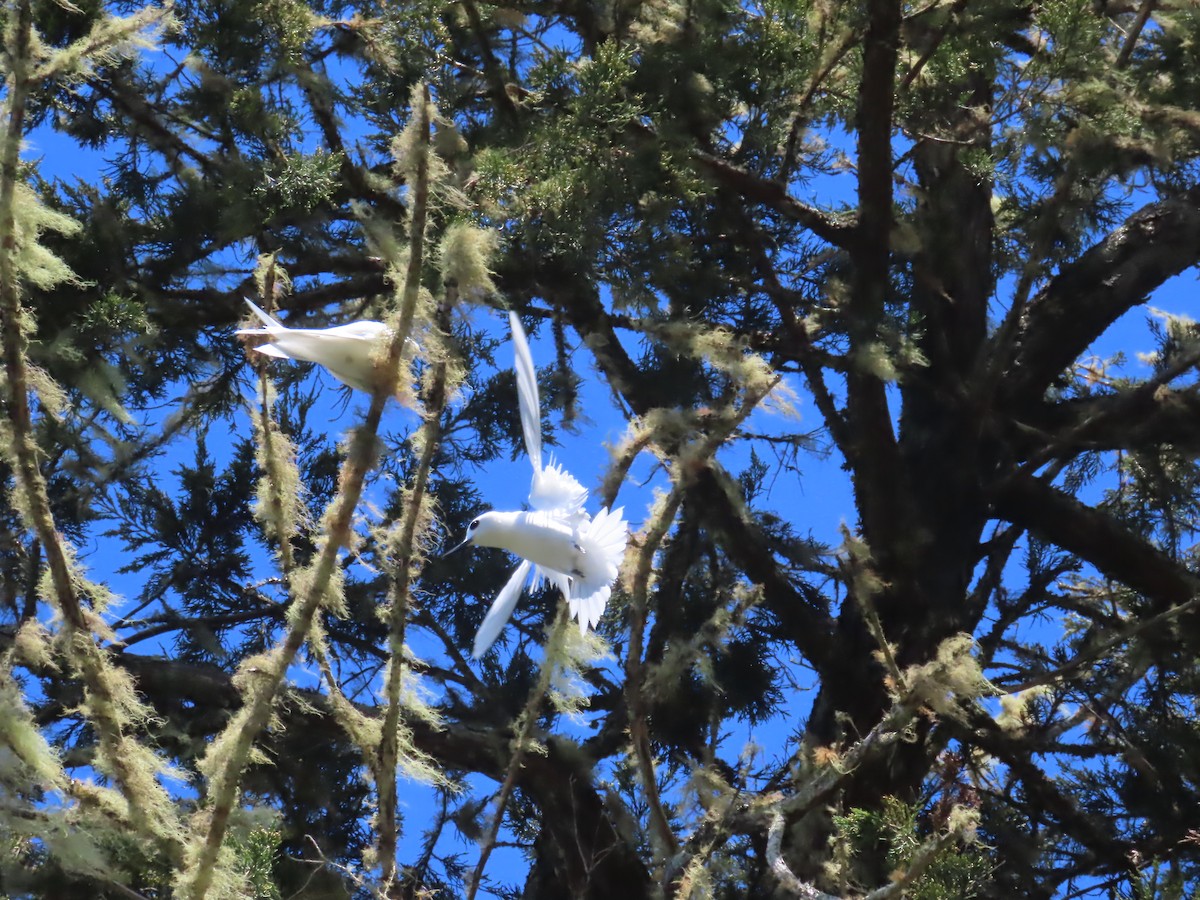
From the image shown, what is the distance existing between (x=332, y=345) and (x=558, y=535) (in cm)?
73

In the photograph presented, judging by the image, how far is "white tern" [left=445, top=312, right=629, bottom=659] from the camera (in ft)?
9.20

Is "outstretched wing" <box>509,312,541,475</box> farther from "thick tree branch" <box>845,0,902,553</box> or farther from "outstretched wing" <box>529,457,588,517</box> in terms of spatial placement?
"thick tree branch" <box>845,0,902,553</box>

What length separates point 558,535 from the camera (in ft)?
9.32

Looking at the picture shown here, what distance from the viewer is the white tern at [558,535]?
2.80m

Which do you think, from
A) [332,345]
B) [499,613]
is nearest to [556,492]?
[499,613]

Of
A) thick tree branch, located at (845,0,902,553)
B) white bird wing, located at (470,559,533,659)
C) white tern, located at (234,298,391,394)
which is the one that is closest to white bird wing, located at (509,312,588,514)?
white bird wing, located at (470,559,533,659)

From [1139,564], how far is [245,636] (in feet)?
7.29

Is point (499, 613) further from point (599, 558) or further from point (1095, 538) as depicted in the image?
point (1095, 538)

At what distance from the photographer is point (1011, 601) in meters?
3.95

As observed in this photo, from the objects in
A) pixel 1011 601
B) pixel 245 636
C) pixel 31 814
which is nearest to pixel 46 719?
pixel 245 636

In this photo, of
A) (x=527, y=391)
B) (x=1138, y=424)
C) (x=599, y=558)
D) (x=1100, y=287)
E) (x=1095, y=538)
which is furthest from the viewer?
(x=1100, y=287)

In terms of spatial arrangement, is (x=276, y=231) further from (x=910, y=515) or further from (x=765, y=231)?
(x=910, y=515)

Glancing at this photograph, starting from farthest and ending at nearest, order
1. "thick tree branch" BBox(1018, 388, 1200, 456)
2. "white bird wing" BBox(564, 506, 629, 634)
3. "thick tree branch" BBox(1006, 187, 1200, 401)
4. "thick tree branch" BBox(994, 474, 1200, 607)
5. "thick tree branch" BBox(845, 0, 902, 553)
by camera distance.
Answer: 1. "thick tree branch" BBox(1006, 187, 1200, 401)
2. "thick tree branch" BBox(994, 474, 1200, 607)
3. "thick tree branch" BBox(1018, 388, 1200, 456)
4. "thick tree branch" BBox(845, 0, 902, 553)
5. "white bird wing" BBox(564, 506, 629, 634)

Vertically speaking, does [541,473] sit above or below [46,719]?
above
